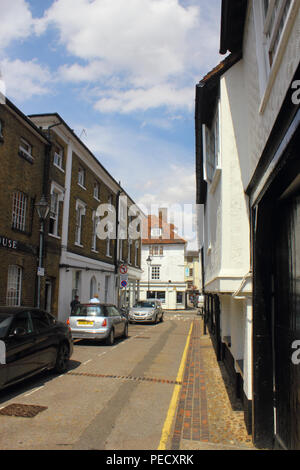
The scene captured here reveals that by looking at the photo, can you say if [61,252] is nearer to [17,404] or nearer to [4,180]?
[4,180]

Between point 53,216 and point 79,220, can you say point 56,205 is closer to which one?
point 53,216

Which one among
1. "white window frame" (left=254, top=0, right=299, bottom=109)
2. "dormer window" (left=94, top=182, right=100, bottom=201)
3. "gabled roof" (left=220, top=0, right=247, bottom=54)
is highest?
"dormer window" (left=94, top=182, right=100, bottom=201)

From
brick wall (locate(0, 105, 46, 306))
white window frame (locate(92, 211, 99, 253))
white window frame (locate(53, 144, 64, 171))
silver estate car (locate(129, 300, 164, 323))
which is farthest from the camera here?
white window frame (locate(92, 211, 99, 253))

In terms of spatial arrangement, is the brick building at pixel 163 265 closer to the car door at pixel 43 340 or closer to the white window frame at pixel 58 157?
the white window frame at pixel 58 157

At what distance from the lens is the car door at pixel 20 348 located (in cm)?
636

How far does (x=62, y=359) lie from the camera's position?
8.60 metres

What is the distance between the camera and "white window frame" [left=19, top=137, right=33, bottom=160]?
15352 millimetres

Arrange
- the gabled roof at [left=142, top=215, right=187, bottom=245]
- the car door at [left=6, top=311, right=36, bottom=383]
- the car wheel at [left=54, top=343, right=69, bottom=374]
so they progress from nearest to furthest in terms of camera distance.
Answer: the car door at [left=6, top=311, right=36, bottom=383], the car wheel at [left=54, top=343, right=69, bottom=374], the gabled roof at [left=142, top=215, right=187, bottom=245]

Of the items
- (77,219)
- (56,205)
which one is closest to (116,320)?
(56,205)

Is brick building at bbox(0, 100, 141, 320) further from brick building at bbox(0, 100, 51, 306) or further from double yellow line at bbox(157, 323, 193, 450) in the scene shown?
double yellow line at bbox(157, 323, 193, 450)

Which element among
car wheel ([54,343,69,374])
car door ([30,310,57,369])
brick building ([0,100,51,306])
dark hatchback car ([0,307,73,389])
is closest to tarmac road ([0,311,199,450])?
car wheel ([54,343,69,374])

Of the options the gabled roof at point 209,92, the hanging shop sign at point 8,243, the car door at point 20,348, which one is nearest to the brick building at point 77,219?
the hanging shop sign at point 8,243

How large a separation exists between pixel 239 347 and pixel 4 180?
11282 millimetres
